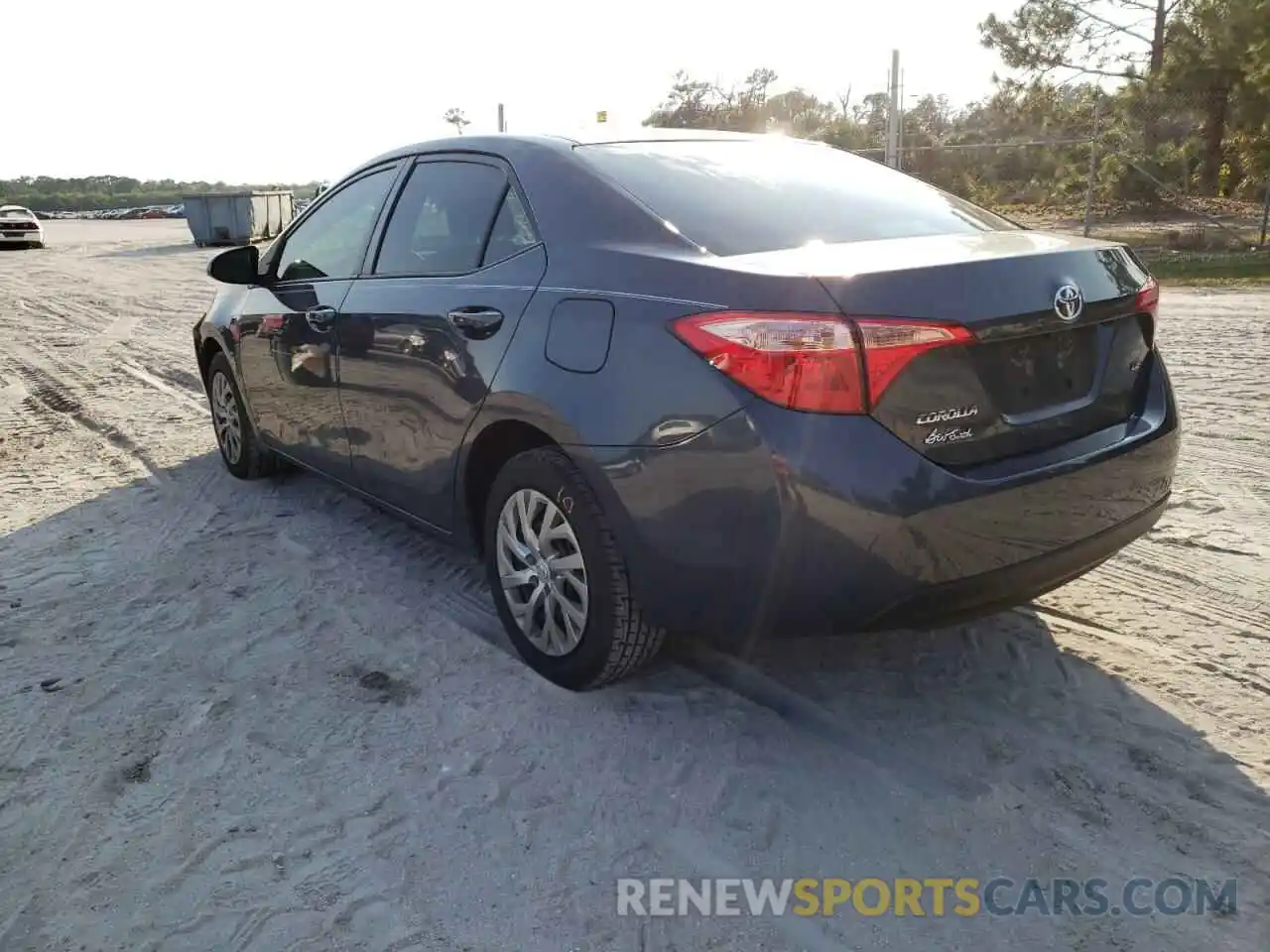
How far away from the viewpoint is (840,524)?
241 cm

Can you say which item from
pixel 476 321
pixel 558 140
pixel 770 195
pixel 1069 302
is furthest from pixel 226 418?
pixel 1069 302

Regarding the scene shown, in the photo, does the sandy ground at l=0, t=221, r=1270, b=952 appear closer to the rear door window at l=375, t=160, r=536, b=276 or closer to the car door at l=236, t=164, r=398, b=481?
the car door at l=236, t=164, r=398, b=481

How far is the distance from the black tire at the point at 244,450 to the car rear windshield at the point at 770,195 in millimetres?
2860

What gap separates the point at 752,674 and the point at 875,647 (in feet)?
1.53

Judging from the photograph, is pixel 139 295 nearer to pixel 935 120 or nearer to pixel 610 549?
pixel 610 549

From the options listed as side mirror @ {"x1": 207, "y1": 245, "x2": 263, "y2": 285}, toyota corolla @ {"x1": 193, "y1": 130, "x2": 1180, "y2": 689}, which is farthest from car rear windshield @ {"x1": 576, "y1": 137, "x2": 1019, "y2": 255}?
side mirror @ {"x1": 207, "y1": 245, "x2": 263, "y2": 285}

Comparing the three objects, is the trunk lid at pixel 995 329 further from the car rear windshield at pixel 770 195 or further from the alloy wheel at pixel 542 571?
the alloy wheel at pixel 542 571

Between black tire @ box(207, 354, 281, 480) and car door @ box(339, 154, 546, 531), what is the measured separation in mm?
1478

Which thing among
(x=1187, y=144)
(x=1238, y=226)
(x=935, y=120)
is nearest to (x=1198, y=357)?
(x=1238, y=226)

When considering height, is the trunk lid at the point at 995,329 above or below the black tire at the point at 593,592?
above

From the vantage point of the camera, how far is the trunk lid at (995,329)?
2.44 metres

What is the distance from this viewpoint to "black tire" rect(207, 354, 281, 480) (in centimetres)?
535

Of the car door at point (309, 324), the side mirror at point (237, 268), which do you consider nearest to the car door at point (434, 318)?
the car door at point (309, 324)

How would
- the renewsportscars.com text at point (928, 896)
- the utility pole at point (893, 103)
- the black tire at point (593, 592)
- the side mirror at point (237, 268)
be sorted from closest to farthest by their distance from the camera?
the renewsportscars.com text at point (928, 896)
the black tire at point (593, 592)
the side mirror at point (237, 268)
the utility pole at point (893, 103)
